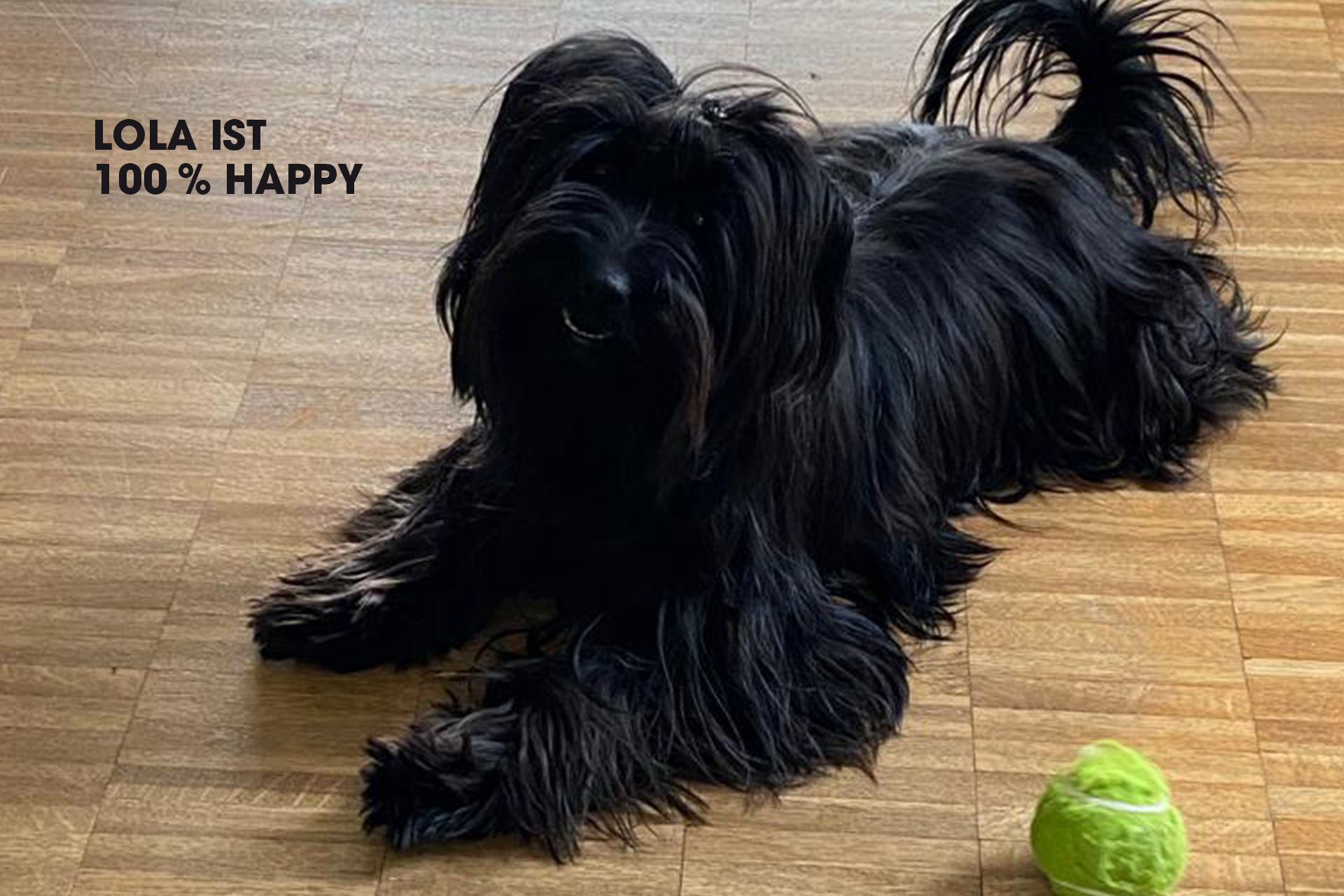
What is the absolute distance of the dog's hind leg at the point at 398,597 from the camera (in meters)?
2.26

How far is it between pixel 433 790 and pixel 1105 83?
120 cm

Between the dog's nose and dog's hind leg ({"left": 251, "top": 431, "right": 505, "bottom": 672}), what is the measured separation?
0.34m

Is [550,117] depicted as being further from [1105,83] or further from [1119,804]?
[1105,83]

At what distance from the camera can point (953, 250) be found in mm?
2479

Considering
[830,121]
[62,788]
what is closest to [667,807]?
[62,788]

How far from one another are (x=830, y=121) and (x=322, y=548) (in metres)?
1.07

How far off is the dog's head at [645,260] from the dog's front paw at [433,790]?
0.96 feet

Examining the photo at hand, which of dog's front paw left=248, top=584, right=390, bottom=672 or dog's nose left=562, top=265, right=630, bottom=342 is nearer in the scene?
dog's nose left=562, top=265, right=630, bottom=342

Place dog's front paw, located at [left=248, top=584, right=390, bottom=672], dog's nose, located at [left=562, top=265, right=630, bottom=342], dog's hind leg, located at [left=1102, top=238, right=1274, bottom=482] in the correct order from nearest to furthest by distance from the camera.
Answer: dog's nose, located at [left=562, top=265, right=630, bottom=342]
dog's front paw, located at [left=248, top=584, right=390, bottom=672]
dog's hind leg, located at [left=1102, top=238, right=1274, bottom=482]

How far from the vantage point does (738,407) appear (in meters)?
2.04

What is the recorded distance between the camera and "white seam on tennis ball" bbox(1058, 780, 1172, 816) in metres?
1.97

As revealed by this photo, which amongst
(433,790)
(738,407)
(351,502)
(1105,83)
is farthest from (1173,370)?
(433,790)

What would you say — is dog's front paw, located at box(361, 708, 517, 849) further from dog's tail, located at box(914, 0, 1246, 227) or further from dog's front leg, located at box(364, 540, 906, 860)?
dog's tail, located at box(914, 0, 1246, 227)

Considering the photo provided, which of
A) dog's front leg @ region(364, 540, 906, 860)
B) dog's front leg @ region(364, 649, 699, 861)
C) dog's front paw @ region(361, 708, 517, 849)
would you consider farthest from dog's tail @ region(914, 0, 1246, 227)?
dog's front paw @ region(361, 708, 517, 849)
